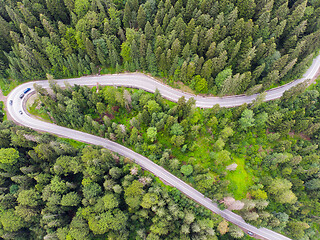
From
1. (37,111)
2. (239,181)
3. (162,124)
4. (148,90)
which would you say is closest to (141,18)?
(148,90)

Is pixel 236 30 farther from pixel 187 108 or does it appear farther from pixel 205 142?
pixel 205 142

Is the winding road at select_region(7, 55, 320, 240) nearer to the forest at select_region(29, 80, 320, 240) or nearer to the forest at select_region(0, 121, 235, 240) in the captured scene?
the forest at select_region(29, 80, 320, 240)

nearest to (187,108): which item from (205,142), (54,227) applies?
(205,142)

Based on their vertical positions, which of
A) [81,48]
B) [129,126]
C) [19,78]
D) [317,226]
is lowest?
[317,226]

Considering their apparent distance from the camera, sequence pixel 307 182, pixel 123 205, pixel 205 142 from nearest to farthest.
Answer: pixel 123 205, pixel 307 182, pixel 205 142

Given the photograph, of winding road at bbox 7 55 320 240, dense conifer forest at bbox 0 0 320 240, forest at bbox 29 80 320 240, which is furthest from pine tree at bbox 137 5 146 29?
forest at bbox 29 80 320 240

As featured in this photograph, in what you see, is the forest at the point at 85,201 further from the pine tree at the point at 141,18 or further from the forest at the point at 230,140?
the pine tree at the point at 141,18
